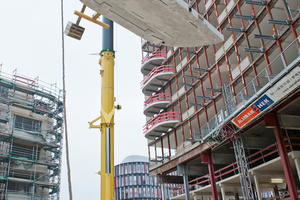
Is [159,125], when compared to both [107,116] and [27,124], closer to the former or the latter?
[107,116]

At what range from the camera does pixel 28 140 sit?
117 feet

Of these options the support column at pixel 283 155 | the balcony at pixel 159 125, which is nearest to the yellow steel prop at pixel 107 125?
the support column at pixel 283 155

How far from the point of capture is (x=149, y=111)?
123 ft

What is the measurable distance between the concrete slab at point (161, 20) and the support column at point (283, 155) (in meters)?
Result: 11.4

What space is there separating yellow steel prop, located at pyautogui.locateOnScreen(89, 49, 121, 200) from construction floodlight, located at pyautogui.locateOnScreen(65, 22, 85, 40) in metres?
1.91

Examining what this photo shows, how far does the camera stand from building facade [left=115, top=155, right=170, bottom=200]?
73.0m

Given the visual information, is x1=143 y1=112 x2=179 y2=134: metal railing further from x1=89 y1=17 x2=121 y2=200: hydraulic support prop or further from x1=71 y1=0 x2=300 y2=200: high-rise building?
x1=89 y1=17 x2=121 y2=200: hydraulic support prop

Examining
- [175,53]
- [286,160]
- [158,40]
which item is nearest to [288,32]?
[286,160]

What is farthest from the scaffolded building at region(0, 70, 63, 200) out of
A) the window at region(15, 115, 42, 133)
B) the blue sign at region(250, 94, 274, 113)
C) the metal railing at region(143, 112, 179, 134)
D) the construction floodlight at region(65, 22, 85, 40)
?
the blue sign at region(250, 94, 274, 113)

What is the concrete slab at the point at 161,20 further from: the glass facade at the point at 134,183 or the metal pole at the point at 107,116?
the glass facade at the point at 134,183

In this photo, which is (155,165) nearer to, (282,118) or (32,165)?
(32,165)

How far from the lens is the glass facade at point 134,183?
72.9 meters

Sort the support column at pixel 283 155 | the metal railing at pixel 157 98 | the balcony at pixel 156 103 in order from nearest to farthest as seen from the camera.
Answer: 1. the support column at pixel 283 155
2. the balcony at pixel 156 103
3. the metal railing at pixel 157 98

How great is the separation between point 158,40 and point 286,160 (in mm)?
12865
